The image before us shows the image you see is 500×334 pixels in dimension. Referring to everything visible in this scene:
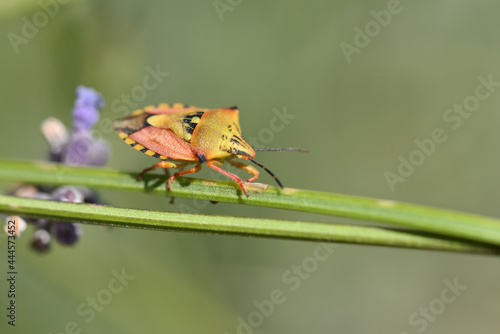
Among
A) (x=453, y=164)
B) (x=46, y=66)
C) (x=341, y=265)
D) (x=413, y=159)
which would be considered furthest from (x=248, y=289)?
(x=46, y=66)

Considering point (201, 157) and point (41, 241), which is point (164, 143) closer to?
point (201, 157)

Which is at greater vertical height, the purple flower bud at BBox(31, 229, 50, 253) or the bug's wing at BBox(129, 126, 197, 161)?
the bug's wing at BBox(129, 126, 197, 161)

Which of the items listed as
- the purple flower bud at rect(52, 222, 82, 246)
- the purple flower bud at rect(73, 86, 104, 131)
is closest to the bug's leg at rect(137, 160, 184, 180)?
the purple flower bud at rect(52, 222, 82, 246)

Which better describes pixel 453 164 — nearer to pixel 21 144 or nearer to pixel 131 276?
pixel 131 276

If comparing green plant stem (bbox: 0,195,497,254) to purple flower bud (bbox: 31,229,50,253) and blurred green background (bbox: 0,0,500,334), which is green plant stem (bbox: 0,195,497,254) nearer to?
purple flower bud (bbox: 31,229,50,253)

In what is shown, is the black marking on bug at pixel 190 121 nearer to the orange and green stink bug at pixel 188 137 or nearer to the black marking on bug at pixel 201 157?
the orange and green stink bug at pixel 188 137

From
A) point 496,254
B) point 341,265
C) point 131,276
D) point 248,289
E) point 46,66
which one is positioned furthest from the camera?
point 341,265
